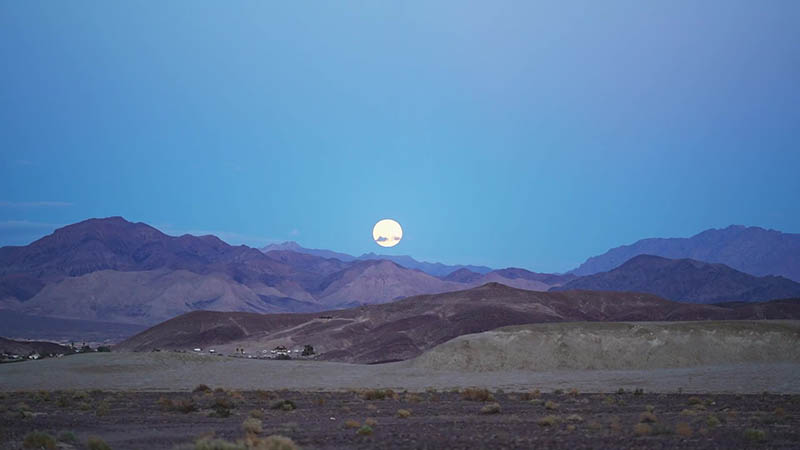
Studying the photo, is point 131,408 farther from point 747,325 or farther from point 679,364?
point 747,325

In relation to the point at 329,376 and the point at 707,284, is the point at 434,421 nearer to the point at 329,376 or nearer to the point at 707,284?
the point at 329,376

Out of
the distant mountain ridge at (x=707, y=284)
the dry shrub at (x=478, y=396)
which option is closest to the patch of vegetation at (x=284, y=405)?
the dry shrub at (x=478, y=396)

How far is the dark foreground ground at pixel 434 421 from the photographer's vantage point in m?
18.1

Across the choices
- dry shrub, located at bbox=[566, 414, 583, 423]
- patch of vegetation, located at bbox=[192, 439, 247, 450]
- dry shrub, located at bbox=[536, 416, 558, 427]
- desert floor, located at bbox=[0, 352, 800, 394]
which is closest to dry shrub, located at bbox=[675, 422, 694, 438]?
dry shrub, located at bbox=[536, 416, 558, 427]

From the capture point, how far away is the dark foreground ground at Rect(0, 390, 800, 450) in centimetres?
1809

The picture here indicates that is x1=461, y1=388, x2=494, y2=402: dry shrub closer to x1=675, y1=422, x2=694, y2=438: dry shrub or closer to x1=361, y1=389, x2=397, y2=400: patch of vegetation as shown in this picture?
x1=361, y1=389, x2=397, y2=400: patch of vegetation

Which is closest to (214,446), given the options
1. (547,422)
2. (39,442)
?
(39,442)

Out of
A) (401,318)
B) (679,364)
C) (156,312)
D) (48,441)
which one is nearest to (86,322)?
(156,312)

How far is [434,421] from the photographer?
23.7 metres

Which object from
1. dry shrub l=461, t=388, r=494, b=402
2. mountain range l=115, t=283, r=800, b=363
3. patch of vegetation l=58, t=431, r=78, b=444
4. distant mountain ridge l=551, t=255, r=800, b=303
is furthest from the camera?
distant mountain ridge l=551, t=255, r=800, b=303

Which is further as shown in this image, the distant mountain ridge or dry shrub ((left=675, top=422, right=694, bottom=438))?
the distant mountain ridge

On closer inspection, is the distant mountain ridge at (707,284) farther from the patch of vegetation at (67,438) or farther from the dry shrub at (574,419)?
the patch of vegetation at (67,438)

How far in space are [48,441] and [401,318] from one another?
312 ft

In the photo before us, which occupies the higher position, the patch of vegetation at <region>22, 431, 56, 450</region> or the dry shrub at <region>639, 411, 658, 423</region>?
the patch of vegetation at <region>22, 431, 56, 450</region>
